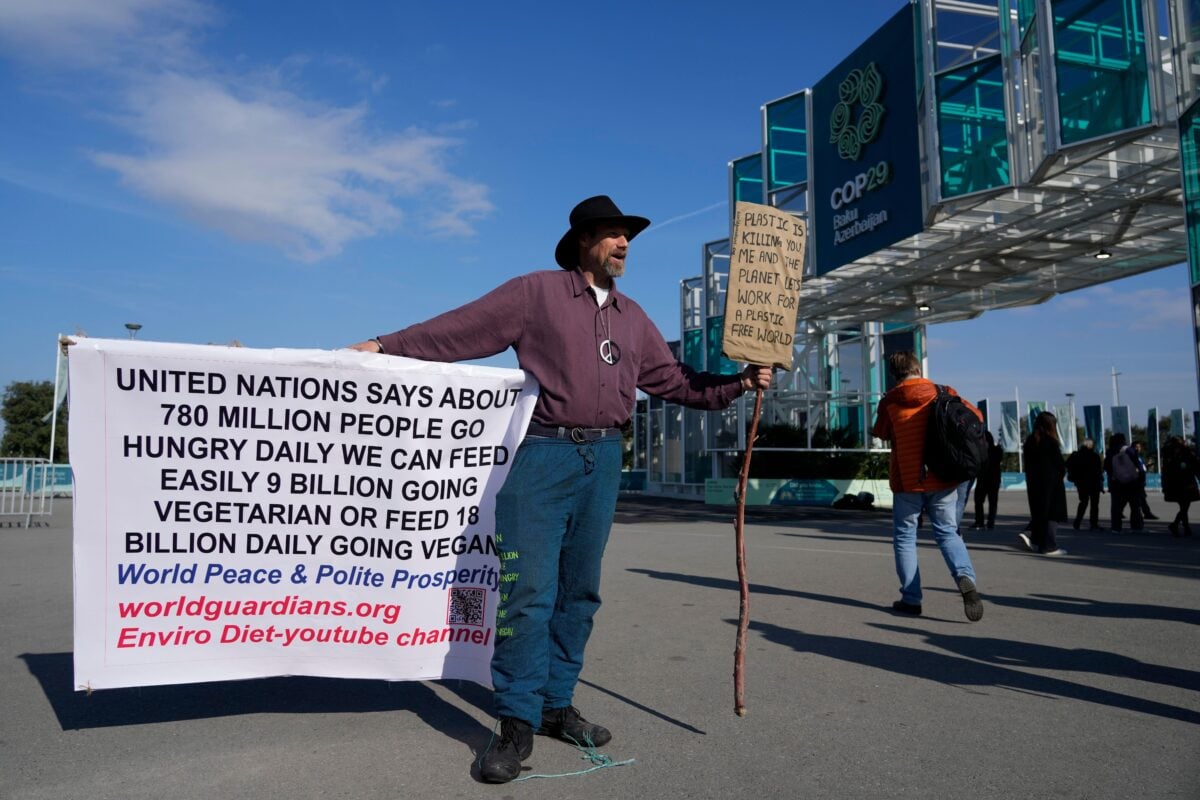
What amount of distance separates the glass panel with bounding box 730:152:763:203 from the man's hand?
22.3m

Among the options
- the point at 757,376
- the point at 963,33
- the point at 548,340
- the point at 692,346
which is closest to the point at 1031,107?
the point at 963,33

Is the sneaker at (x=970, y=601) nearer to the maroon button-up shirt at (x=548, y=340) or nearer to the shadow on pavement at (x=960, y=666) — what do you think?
the shadow on pavement at (x=960, y=666)

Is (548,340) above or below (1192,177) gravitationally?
below

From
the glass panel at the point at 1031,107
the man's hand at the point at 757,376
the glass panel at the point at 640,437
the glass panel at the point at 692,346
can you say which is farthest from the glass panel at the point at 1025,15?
the glass panel at the point at 640,437

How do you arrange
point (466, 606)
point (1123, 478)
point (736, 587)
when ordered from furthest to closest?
point (1123, 478) < point (736, 587) < point (466, 606)

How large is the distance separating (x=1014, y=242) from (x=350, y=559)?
18.1m

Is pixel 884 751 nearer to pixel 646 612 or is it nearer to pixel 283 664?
pixel 283 664

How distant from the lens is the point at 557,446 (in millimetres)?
3477

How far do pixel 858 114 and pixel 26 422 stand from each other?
53.7 metres

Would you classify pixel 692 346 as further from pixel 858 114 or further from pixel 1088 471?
pixel 1088 471

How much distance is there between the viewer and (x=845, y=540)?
13.5 m

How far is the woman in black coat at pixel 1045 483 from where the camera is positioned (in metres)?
11.1

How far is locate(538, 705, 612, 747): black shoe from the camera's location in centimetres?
346

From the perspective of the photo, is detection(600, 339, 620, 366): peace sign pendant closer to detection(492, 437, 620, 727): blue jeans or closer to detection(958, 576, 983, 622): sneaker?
detection(492, 437, 620, 727): blue jeans
